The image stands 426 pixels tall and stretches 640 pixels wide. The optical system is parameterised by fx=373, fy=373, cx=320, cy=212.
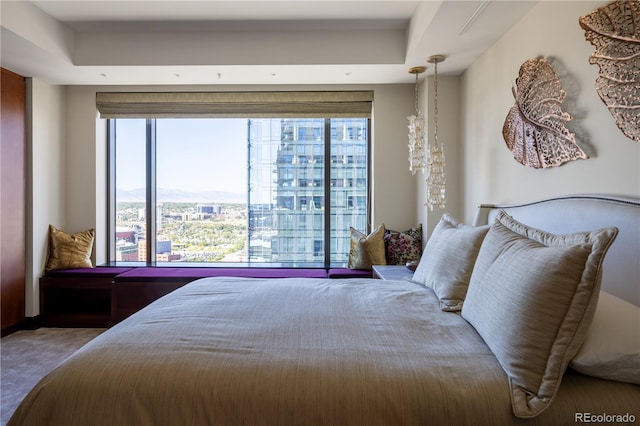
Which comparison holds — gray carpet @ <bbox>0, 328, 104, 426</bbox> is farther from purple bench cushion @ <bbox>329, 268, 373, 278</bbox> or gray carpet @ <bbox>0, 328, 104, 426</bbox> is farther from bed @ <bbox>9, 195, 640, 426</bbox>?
purple bench cushion @ <bbox>329, 268, 373, 278</bbox>

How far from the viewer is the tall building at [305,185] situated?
4129 mm

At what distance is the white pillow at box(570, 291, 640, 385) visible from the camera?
1011 mm

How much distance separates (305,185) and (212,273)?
1373 millimetres

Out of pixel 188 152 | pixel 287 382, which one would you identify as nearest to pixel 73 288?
pixel 188 152

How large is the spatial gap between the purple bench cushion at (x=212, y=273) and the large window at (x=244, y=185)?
0.48 meters

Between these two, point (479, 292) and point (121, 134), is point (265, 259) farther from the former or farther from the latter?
point (479, 292)

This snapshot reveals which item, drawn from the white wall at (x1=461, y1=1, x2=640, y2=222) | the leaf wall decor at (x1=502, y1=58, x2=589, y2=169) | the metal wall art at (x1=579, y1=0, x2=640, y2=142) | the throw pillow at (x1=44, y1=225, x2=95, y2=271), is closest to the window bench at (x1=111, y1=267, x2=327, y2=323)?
the throw pillow at (x1=44, y1=225, x2=95, y2=271)

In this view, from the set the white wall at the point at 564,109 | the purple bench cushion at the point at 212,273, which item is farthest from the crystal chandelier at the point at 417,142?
the purple bench cushion at the point at 212,273

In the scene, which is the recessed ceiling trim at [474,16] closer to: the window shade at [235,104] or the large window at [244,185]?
the window shade at [235,104]

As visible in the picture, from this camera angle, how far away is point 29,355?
114 inches

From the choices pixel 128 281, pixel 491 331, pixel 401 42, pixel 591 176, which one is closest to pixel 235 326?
pixel 491 331

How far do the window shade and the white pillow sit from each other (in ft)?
10.4

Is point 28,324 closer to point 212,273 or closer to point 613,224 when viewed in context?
point 212,273

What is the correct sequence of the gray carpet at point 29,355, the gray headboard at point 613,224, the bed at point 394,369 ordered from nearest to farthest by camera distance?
1. the bed at point 394,369
2. the gray headboard at point 613,224
3. the gray carpet at point 29,355
